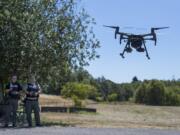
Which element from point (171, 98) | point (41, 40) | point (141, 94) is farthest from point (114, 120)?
point (171, 98)

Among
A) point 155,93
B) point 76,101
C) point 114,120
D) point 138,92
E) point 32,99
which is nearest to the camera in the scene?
point 32,99

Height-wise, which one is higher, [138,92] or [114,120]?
[138,92]

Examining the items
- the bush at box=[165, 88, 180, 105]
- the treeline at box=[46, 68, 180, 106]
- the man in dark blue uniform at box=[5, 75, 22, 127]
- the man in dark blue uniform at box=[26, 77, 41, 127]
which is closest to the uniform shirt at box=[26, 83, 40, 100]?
the man in dark blue uniform at box=[26, 77, 41, 127]

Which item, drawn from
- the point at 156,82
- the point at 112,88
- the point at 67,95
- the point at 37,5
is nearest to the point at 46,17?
the point at 37,5

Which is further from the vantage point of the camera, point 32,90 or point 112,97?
point 112,97

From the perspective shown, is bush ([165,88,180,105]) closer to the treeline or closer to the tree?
the treeline

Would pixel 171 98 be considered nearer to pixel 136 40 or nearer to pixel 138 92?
pixel 138 92

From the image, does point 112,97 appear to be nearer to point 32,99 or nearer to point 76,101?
point 76,101

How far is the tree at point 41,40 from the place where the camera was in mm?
25830

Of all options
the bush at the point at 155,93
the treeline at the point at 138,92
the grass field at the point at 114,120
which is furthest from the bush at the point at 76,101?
the bush at the point at 155,93

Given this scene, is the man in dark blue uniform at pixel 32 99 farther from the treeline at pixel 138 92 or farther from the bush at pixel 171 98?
the bush at pixel 171 98

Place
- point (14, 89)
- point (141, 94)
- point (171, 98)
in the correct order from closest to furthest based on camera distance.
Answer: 1. point (14, 89)
2. point (141, 94)
3. point (171, 98)

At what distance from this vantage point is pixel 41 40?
26938 mm

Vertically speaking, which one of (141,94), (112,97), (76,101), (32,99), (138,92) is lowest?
(32,99)
